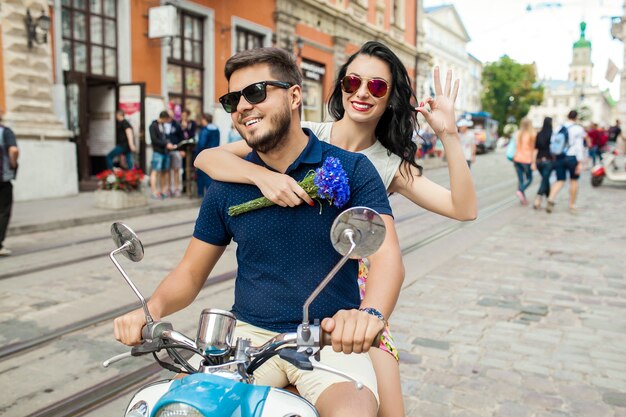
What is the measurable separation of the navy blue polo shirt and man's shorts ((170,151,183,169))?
11.5m

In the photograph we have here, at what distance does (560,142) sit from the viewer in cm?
1127

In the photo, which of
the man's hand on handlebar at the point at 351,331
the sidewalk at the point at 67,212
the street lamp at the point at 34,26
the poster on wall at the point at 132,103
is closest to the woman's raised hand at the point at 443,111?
the man's hand on handlebar at the point at 351,331

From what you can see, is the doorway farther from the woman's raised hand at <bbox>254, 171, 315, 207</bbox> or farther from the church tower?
the church tower

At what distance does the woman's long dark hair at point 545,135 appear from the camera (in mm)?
11641

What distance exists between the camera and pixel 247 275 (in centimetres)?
212

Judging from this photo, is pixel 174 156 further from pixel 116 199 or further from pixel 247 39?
pixel 247 39

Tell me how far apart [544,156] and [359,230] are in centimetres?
1112

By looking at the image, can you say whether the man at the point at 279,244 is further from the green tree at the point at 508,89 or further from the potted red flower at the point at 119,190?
the green tree at the point at 508,89

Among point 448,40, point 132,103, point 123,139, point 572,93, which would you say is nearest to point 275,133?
point 123,139

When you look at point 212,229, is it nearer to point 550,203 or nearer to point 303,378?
point 303,378

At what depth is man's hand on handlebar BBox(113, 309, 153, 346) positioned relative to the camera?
6.07 ft

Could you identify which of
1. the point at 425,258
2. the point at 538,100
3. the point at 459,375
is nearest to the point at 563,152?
the point at 425,258

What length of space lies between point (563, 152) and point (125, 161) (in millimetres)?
9909

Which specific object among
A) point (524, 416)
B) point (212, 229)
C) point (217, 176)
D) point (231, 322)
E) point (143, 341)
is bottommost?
point (524, 416)
